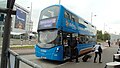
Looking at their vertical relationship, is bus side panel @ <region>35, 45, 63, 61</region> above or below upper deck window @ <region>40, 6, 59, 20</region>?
below

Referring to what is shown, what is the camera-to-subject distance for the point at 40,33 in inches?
614

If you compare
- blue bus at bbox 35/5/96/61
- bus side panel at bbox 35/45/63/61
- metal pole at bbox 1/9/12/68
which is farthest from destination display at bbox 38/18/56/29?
metal pole at bbox 1/9/12/68

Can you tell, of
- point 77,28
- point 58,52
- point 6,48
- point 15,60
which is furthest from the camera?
point 77,28

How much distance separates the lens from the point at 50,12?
15.3m

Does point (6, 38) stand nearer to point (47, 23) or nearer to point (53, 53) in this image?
point (53, 53)

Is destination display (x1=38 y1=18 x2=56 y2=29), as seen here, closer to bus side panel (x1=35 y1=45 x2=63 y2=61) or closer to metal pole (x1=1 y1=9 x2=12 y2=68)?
bus side panel (x1=35 y1=45 x2=63 y2=61)

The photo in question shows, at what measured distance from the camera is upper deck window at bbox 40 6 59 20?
1498 centimetres

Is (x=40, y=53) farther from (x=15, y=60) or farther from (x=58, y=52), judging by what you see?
(x=15, y=60)

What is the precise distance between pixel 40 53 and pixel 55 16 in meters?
2.83

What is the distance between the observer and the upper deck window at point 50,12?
14977mm

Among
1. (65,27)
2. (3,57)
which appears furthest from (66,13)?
(3,57)

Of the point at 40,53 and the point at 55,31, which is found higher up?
the point at 55,31

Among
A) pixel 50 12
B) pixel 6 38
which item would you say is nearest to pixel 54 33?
pixel 50 12

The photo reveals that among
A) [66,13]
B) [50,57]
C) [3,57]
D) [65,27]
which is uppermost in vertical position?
[66,13]
